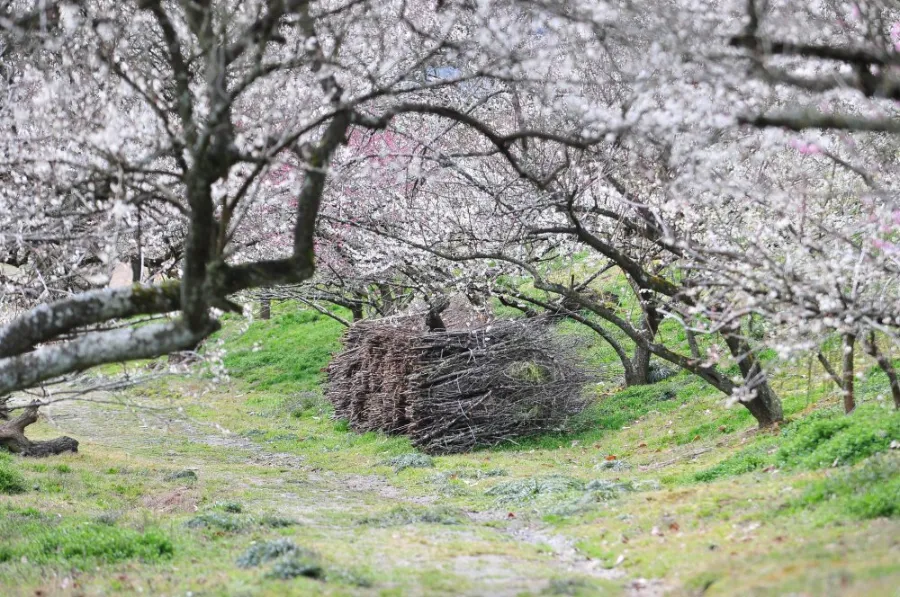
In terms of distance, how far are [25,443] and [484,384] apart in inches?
331

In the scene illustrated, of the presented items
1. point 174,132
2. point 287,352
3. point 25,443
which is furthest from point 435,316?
point 287,352

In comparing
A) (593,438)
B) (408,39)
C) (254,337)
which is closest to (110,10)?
(408,39)

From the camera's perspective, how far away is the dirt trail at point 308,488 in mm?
7094

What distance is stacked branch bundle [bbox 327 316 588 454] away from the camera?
15.9m

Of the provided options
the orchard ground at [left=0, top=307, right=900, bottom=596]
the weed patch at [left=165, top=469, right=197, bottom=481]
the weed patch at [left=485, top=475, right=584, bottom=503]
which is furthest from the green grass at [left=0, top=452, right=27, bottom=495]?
the weed patch at [left=485, top=475, right=584, bottom=503]

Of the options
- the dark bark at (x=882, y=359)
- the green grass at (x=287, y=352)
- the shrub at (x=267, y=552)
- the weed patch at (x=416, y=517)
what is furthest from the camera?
the green grass at (x=287, y=352)

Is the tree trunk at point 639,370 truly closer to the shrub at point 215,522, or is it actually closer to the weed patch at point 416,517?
the weed patch at point 416,517

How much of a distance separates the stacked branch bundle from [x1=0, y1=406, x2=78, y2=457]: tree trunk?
6.31 metres

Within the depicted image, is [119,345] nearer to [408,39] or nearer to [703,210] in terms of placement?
[408,39]

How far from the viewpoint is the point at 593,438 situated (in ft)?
50.2

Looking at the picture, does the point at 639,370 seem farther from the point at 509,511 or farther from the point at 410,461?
the point at 509,511

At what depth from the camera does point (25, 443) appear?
15.0 metres

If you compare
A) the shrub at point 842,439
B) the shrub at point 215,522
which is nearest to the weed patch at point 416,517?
the shrub at point 215,522

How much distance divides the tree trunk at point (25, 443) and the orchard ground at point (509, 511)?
1.91 feet
